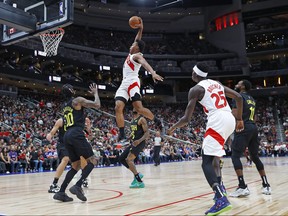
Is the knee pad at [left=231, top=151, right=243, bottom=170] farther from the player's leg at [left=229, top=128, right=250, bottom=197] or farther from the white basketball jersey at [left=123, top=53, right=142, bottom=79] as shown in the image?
the white basketball jersey at [left=123, top=53, right=142, bottom=79]

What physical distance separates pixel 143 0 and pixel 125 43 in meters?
6.23

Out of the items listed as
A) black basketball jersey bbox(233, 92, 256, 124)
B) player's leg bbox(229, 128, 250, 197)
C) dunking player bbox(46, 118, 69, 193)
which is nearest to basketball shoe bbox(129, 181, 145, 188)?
dunking player bbox(46, 118, 69, 193)

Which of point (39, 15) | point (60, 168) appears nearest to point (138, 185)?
point (60, 168)

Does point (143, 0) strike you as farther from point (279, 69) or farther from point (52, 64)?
point (279, 69)

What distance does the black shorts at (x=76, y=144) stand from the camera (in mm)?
5723

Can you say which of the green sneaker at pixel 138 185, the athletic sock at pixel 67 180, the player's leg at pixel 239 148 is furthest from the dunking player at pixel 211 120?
the green sneaker at pixel 138 185

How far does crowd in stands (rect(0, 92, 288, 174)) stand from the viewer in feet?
53.2

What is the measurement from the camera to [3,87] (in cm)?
2798

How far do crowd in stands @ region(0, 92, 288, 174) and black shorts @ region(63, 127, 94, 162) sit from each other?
725 cm

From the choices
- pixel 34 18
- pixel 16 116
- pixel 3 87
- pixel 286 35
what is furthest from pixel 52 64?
pixel 286 35

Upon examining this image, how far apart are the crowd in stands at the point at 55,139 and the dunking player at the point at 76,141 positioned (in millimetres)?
7211

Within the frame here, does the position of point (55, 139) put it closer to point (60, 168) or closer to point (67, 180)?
point (60, 168)

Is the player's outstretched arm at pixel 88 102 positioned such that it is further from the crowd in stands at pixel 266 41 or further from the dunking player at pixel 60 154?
the crowd in stands at pixel 266 41

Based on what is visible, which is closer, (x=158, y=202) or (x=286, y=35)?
(x=158, y=202)
